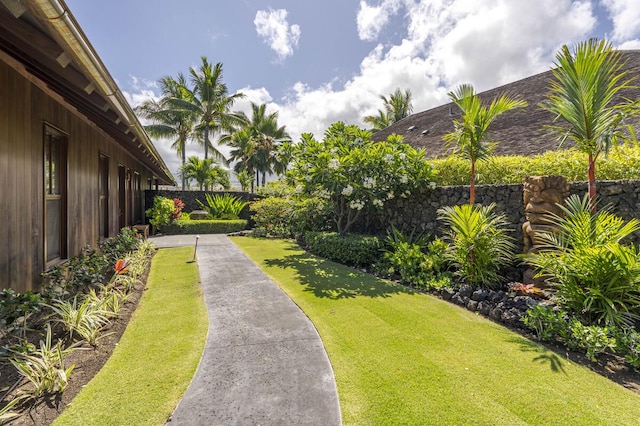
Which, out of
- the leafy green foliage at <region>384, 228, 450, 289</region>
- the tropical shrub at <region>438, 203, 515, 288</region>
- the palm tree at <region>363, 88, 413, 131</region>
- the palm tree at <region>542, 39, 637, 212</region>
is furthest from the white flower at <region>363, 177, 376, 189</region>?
the palm tree at <region>363, 88, 413, 131</region>

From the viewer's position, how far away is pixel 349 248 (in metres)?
7.49

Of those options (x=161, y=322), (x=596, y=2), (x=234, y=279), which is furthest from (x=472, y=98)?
(x=161, y=322)

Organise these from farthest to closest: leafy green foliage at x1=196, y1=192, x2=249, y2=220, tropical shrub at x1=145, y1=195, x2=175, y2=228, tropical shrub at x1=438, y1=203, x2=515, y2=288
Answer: leafy green foliage at x1=196, y1=192, x2=249, y2=220
tropical shrub at x1=145, y1=195, x2=175, y2=228
tropical shrub at x1=438, y1=203, x2=515, y2=288

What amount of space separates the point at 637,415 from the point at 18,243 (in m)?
5.69

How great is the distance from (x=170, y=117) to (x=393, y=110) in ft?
64.4

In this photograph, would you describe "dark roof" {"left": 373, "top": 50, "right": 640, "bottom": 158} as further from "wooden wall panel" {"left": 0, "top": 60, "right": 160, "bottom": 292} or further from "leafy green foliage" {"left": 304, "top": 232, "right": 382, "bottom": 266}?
"wooden wall panel" {"left": 0, "top": 60, "right": 160, "bottom": 292}

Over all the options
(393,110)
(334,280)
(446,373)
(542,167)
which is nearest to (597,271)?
(446,373)

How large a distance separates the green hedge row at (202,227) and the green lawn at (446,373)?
9.78 m

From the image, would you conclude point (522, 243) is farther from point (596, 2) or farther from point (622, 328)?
point (596, 2)

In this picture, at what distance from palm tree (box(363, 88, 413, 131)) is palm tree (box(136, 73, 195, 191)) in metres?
16.2

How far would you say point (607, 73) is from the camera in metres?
4.17

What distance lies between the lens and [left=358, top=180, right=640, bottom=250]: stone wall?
441 cm

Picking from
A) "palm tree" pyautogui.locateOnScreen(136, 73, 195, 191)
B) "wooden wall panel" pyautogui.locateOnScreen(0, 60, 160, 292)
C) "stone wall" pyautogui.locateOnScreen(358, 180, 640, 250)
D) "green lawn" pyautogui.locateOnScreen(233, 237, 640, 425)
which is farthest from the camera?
"palm tree" pyautogui.locateOnScreen(136, 73, 195, 191)

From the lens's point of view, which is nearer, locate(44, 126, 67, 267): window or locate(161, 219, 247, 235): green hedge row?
locate(44, 126, 67, 267): window
